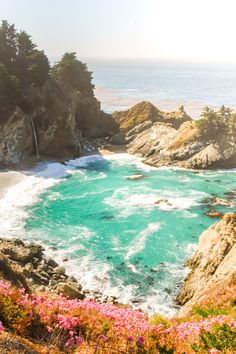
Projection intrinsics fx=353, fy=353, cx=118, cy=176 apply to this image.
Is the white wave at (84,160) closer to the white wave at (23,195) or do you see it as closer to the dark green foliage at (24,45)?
the white wave at (23,195)

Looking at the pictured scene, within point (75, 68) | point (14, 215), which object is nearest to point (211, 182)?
point (14, 215)

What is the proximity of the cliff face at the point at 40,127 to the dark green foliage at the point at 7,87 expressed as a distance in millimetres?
1514

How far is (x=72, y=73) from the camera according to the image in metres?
85.6

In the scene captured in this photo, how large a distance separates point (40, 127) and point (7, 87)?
9439 mm

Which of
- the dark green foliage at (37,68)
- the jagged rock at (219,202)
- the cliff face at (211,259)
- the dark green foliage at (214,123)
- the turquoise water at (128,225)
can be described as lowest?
the jagged rock at (219,202)

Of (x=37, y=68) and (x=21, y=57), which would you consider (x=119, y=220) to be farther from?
(x=21, y=57)

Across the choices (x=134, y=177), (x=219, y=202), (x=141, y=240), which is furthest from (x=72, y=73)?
(x=141, y=240)

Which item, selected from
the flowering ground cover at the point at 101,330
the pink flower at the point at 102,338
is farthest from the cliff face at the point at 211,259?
the pink flower at the point at 102,338

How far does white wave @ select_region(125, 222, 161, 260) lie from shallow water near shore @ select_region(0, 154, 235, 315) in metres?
0.09

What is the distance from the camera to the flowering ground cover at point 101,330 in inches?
327

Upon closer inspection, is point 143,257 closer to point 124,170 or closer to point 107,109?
point 124,170

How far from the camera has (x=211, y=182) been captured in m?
55.1

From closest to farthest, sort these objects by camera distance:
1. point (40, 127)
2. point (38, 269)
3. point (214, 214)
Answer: point (38, 269) < point (214, 214) < point (40, 127)

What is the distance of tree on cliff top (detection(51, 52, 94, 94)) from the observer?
8388 cm
